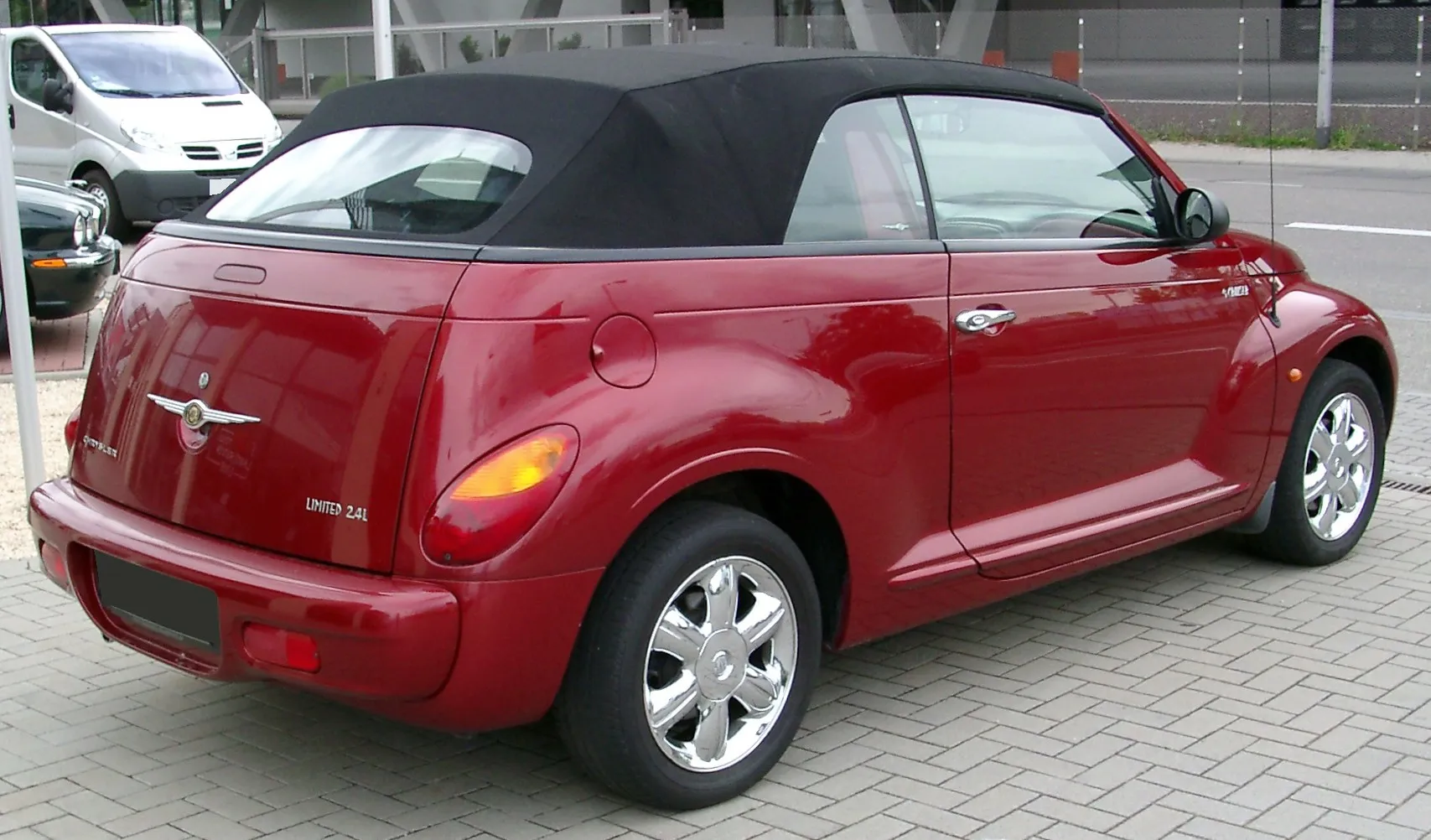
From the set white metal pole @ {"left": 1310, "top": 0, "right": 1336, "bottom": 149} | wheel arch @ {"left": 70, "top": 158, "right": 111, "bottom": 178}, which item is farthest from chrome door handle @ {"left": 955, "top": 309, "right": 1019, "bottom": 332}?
white metal pole @ {"left": 1310, "top": 0, "right": 1336, "bottom": 149}

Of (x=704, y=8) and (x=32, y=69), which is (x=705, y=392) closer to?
(x=32, y=69)

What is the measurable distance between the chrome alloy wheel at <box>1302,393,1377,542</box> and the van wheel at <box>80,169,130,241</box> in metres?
12.0

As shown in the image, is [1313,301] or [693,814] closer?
[693,814]

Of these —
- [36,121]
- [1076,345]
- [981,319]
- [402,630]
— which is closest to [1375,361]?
[1076,345]

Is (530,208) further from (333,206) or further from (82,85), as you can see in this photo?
(82,85)

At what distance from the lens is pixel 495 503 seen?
3.33m

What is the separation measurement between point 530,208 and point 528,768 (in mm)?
1440

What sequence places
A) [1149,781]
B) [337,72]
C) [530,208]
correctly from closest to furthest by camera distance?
[530,208], [1149,781], [337,72]

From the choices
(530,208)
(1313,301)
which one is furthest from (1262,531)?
(530,208)

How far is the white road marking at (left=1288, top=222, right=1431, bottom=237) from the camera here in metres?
14.6

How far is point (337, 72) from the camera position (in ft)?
108

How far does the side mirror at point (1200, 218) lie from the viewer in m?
4.95

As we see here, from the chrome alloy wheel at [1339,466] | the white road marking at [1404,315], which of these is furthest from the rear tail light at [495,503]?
the white road marking at [1404,315]

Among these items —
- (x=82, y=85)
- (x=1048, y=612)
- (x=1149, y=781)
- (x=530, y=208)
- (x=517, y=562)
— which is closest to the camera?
(x=517, y=562)
